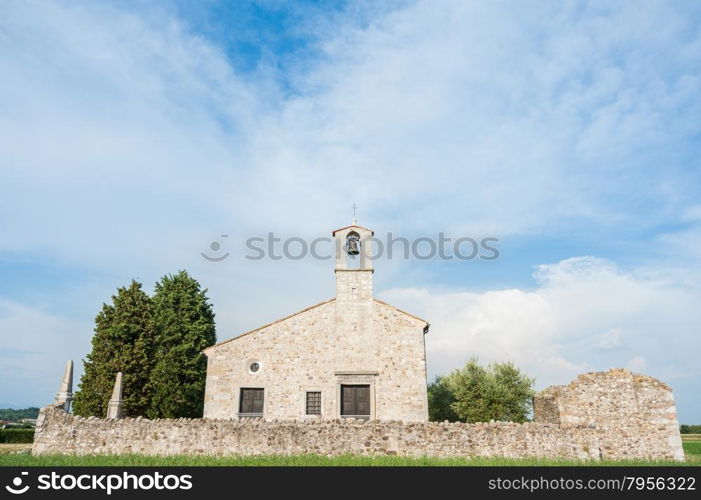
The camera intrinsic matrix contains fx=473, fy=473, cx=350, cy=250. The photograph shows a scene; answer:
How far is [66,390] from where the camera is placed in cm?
1795

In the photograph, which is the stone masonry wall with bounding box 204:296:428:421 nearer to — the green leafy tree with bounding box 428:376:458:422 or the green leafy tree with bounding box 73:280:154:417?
the green leafy tree with bounding box 73:280:154:417

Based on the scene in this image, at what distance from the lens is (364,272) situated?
79.6 ft

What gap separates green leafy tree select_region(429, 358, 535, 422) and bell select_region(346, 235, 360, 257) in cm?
1253

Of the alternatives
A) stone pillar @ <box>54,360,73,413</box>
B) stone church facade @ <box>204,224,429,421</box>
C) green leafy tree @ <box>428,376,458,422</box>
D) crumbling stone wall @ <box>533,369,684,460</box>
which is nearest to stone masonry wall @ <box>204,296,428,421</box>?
stone church facade @ <box>204,224,429,421</box>

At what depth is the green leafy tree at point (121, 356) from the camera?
24.4m

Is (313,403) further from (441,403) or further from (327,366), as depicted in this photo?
(441,403)

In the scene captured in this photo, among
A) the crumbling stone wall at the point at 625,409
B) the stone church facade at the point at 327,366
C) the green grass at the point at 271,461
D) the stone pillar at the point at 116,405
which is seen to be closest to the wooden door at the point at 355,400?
the stone church facade at the point at 327,366

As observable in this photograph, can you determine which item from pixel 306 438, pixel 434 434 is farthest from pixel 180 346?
pixel 434 434

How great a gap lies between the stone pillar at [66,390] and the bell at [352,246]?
1324cm

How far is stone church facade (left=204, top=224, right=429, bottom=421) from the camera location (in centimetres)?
2216

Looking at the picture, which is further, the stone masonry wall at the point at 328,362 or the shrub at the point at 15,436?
the shrub at the point at 15,436

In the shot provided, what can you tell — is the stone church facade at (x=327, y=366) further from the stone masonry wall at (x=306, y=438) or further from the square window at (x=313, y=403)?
the stone masonry wall at (x=306, y=438)
